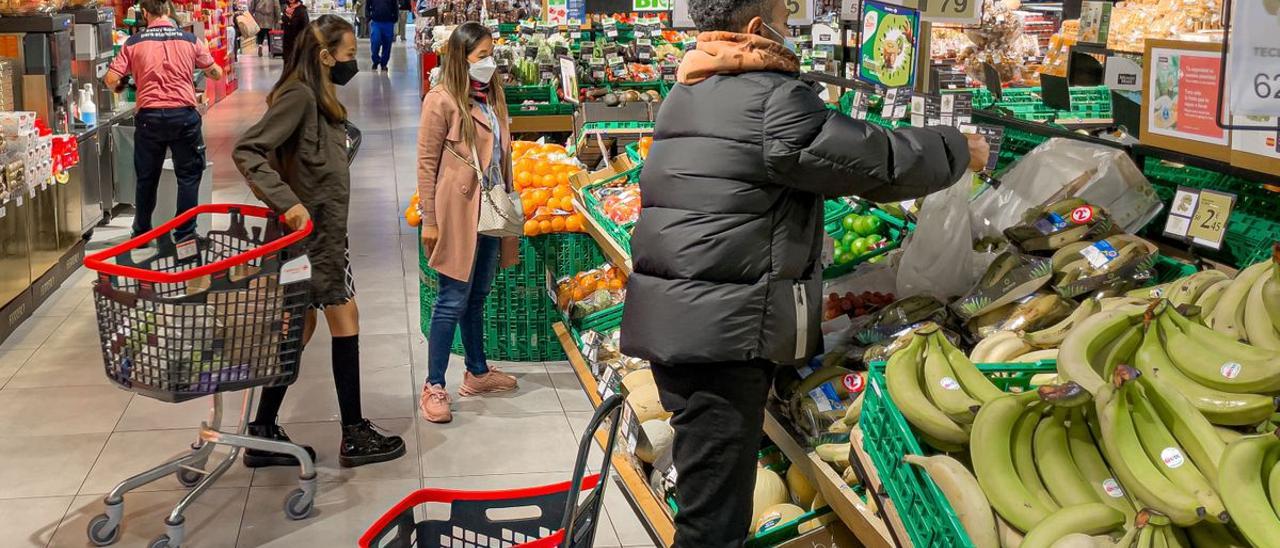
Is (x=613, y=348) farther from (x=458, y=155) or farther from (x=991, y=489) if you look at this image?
(x=991, y=489)

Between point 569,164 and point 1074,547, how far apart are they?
14.5 feet

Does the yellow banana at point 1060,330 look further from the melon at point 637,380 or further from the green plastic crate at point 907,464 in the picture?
the melon at point 637,380

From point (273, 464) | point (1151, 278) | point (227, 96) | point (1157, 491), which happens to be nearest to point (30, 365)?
point (273, 464)

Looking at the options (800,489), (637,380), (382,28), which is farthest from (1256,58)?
(382,28)

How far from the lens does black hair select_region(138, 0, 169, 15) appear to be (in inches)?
315

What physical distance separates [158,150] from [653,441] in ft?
17.4

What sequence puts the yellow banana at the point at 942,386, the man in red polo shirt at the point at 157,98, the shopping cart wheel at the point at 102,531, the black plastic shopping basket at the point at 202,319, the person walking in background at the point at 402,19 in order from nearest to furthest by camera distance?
1. the yellow banana at the point at 942,386
2. the black plastic shopping basket at the point at 202,319
3. the shopping cart wheel at the point at 102,531
4. the man in red polo shirt at the point at 157,98
5. the person walking in background at the point at 402,19

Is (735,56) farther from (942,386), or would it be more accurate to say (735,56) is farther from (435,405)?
(435,405)

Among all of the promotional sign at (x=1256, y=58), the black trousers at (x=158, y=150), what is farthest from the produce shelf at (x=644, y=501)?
the black trousers at (x=158, y=150)

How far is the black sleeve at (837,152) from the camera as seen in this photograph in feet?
8.43

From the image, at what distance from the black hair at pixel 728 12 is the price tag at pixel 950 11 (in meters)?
1.26

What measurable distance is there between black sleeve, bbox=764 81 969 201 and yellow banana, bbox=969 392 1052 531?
2.11ft

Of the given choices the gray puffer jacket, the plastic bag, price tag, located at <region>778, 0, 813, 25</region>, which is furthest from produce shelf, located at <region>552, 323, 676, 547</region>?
price tag, located at <region>778, 0, 813, 25</region>

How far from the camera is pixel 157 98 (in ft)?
25.5
